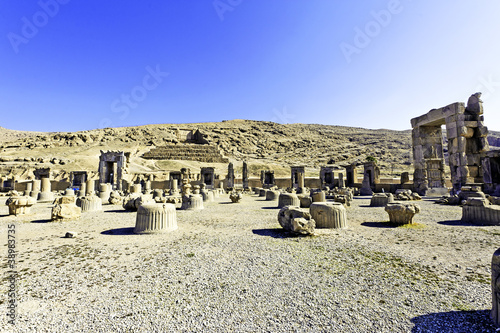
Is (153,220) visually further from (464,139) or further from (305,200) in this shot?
(464,139)

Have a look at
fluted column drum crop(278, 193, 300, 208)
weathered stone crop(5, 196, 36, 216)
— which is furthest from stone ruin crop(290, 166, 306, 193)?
weathered stone crop(5, 196, 36, 216)

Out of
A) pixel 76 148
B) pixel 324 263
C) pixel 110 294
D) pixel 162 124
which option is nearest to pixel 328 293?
pixel 324 263

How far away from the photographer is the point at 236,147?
280ft

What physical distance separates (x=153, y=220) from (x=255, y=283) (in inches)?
167

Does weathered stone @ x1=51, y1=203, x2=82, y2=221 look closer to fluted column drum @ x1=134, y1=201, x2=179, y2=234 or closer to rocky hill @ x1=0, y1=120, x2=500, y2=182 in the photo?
fluted column drum @ x1=134, y1=201, x2=179, y2=234

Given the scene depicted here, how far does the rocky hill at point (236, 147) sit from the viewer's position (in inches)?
1907

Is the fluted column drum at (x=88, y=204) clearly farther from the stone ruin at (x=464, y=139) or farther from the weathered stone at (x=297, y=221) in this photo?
the stone ruin at (x=464, y=139)

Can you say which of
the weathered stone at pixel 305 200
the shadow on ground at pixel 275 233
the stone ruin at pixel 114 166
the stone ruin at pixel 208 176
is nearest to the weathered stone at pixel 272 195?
the weathered stone at pixel 305 200

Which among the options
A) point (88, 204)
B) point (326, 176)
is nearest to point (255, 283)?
point (88, 204)

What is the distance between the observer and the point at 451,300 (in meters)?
2.97

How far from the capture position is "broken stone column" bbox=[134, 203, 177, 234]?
6.67 m

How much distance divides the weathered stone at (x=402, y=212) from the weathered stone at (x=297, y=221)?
3.00m

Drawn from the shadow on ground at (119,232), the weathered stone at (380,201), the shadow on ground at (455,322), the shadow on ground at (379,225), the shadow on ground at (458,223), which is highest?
the weathered stone at (380,201)

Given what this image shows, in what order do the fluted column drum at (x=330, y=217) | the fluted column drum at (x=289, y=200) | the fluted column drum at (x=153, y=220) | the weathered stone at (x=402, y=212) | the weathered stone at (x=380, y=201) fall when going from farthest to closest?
1. the weathered stone at (x=380, y=201)
2. the fluted column drum at (x=289, y=200)
3. the weathered stone at (x=402, y=212)
4. the fluted column drum at (x=330, y=217)
5. the fluted column drum at (x=153, y=220)
